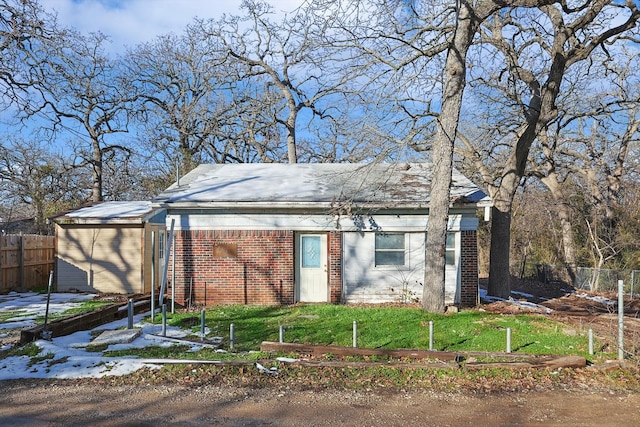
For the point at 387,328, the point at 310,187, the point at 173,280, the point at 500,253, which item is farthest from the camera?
the point at 500,253

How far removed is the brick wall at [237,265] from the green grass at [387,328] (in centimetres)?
63

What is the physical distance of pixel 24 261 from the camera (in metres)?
18.3

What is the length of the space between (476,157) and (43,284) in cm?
1810

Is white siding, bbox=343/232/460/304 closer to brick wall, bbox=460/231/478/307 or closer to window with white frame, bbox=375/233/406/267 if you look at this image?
window with white frame, bbox=375/233/406/267

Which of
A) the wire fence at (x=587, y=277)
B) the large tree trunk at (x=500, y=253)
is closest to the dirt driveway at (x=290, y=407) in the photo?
the large tree trunk at (x=500, y=253)

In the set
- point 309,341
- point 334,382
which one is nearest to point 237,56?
point 309,341

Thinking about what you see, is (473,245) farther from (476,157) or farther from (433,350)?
(476,157)

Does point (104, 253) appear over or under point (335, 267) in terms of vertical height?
over

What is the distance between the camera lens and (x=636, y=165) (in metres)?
24.7

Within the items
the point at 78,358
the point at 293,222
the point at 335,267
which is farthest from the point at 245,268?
the point at 78,358

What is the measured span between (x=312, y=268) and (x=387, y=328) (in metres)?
4.37

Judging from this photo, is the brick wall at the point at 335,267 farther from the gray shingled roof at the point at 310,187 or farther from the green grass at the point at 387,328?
the gray shingled roof at the point at 310,187

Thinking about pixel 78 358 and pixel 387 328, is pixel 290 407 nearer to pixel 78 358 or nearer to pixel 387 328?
pixel 78 358

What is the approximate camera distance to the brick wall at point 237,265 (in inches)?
549
